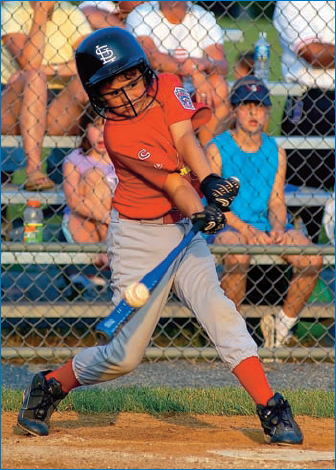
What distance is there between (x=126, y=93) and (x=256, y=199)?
2.49 m

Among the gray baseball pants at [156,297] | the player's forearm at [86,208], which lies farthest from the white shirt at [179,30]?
the gray baseball pants at [156,297]

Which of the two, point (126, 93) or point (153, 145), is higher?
point (126, 93)

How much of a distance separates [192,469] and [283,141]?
352 centimetres

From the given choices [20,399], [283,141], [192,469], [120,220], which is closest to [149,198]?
[120,220]

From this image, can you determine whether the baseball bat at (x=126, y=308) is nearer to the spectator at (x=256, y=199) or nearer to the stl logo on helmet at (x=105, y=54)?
the stl logo on helmet at (x=105, y=54)

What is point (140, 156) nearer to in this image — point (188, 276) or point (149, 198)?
point (149, 198)

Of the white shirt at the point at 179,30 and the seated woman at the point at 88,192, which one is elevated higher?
the white shirt at the point at 179,30

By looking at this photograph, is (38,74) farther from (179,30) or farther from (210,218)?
(210,218)

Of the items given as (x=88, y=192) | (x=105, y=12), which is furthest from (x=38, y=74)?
(x=88, y=192)

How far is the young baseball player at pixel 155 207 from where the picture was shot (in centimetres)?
374

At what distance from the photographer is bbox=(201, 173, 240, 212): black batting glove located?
359 cm

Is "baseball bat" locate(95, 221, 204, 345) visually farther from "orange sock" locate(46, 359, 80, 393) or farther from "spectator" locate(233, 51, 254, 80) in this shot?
"spectator" locate(233, 51, 254, 80)

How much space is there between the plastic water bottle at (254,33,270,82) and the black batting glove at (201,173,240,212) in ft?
10.7

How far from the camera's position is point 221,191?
3586 millimetres
